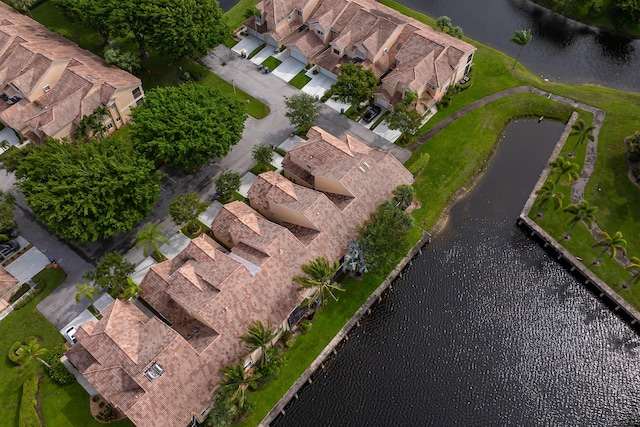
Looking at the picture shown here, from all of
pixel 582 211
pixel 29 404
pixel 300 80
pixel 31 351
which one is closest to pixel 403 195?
pixel 582 211

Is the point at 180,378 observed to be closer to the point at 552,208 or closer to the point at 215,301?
the point at 215,301

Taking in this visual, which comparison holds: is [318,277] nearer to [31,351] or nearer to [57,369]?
[57,369]

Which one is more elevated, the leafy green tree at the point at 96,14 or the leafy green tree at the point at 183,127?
the leafy green tree at the point at 96,14

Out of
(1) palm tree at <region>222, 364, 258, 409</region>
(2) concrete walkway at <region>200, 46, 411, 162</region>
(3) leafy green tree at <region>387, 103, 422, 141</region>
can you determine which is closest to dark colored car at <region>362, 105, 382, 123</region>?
(2) concrete walkway at <region>200, 46, 411, 162</region>

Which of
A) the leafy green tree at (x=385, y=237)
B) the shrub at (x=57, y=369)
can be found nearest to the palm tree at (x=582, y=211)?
the leafy green tree at (x=385, y=237)

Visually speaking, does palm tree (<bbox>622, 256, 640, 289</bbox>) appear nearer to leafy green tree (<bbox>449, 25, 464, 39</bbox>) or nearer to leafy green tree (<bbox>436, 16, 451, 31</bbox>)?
leafy green tree (<bbox>449, 25, 464, 39</bbox>)

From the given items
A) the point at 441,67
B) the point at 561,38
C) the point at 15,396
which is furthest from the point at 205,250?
the point at 561,38

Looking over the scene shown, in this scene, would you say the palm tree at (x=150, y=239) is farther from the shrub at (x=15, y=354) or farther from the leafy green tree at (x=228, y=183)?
the shrub at (x=15, y=354)
